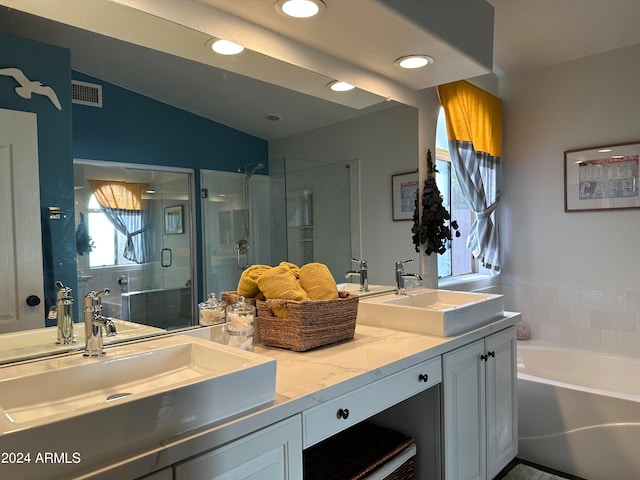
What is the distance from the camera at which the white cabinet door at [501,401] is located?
200 cm

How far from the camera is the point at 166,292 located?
4.96 feet

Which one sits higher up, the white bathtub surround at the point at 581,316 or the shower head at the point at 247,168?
the shower head at the point at 247,168

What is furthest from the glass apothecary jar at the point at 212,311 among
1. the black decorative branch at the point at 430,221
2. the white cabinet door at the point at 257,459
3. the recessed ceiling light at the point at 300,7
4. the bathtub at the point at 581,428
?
the bathtub at the point at 581,428

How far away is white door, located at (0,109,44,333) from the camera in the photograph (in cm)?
117

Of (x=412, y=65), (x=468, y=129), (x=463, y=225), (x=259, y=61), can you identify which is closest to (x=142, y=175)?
(x=259, y=61)

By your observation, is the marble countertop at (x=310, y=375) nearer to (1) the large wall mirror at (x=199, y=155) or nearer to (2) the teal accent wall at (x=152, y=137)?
(1) the large wall mirror at (x=199, y=155)

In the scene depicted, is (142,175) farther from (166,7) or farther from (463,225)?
(463,225)

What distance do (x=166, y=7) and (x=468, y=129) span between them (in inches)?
83.2

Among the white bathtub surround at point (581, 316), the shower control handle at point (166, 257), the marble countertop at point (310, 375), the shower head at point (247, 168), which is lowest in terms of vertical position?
the white bathtub surround at point (581, 316)

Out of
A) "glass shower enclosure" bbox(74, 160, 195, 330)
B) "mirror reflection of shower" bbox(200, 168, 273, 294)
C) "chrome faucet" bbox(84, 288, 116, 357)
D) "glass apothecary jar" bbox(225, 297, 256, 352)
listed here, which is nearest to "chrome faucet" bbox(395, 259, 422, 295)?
"mirror reflection of shower" bbox(200, 168, 273, 294)

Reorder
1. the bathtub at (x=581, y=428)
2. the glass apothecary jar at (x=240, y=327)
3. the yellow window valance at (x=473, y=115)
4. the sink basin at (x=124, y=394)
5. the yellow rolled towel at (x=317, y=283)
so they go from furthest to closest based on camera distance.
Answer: the yellow window valance at (x=473, y=115) → the bathtub at (x=581, y=428) → the yellow rolled towel at (x=317, y=283) → the glass apothecary jar at (x=240, y=327) → the sink basin at (x=124, y=394)

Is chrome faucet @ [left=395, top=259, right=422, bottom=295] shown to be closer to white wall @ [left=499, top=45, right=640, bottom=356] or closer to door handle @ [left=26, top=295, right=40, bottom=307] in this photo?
white wall @ [left=499, top=45, right=640, bottom=356]

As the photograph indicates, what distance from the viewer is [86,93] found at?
1.33m

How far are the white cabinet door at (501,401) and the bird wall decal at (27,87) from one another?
186 centimetres
